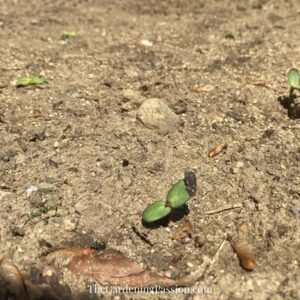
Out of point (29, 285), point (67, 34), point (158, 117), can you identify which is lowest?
point (29, 285)

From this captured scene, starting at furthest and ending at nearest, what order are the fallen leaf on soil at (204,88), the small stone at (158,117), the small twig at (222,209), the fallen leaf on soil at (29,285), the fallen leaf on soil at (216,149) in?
the fallen leaf on soil at (204,88) < the small stone at (158,117) < the fallen leaf on soil at (216,149) < the small twig at (222,209) < the fallen leaf on soil at (29,285)

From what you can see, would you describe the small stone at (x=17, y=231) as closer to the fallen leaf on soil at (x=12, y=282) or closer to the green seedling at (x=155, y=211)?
the fallen leaf on soil at (x=12, y=282)

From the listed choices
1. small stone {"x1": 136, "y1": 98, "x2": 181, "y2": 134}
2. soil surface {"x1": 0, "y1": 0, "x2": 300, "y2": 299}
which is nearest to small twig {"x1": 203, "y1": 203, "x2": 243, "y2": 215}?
soil surface {"x1": 0, "y1": 0, "x2": 300, "y2": 299}

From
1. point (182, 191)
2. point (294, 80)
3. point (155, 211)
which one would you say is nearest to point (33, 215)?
point (155, 211)

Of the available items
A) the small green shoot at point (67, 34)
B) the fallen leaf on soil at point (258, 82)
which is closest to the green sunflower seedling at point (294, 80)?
the fallen leaf on soil at point (258, 82)

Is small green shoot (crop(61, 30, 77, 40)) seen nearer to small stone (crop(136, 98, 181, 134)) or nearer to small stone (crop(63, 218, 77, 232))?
small stone (crop(136, 98, 181, 134))

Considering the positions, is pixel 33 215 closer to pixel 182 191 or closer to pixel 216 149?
pixel 182 191
